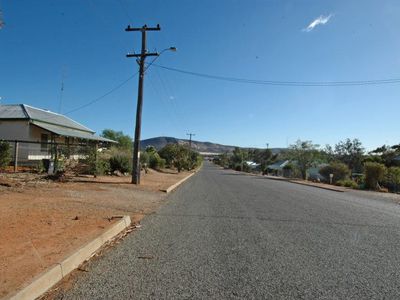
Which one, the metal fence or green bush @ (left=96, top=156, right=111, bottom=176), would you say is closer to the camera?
the metal fence

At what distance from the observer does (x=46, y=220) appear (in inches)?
346

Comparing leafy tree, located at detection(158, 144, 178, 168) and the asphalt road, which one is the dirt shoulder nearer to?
the asphalt road

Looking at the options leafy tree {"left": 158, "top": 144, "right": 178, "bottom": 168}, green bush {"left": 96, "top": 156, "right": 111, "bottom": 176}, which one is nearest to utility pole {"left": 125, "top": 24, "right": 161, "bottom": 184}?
green bush {"left": 96, "top": 156, "right": 111, "bottom": 176}

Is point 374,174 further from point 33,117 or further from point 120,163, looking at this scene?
point 33,117

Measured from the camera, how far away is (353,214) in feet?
43.3

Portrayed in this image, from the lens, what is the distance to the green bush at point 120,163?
2703 cm

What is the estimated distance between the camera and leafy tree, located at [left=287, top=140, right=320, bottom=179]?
6331cm

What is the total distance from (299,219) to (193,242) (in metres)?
4.69

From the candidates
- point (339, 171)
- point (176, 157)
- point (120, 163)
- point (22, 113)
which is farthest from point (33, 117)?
point (339, 171)

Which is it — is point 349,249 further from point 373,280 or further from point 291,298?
point 291,298

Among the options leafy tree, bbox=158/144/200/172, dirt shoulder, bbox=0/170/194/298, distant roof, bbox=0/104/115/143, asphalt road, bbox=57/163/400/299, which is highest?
distant roof, bbox=0/104/115/143

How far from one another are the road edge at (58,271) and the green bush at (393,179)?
3088 cm

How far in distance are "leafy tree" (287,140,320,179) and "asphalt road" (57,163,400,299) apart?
54.2 metres

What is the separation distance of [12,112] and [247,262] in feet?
100
